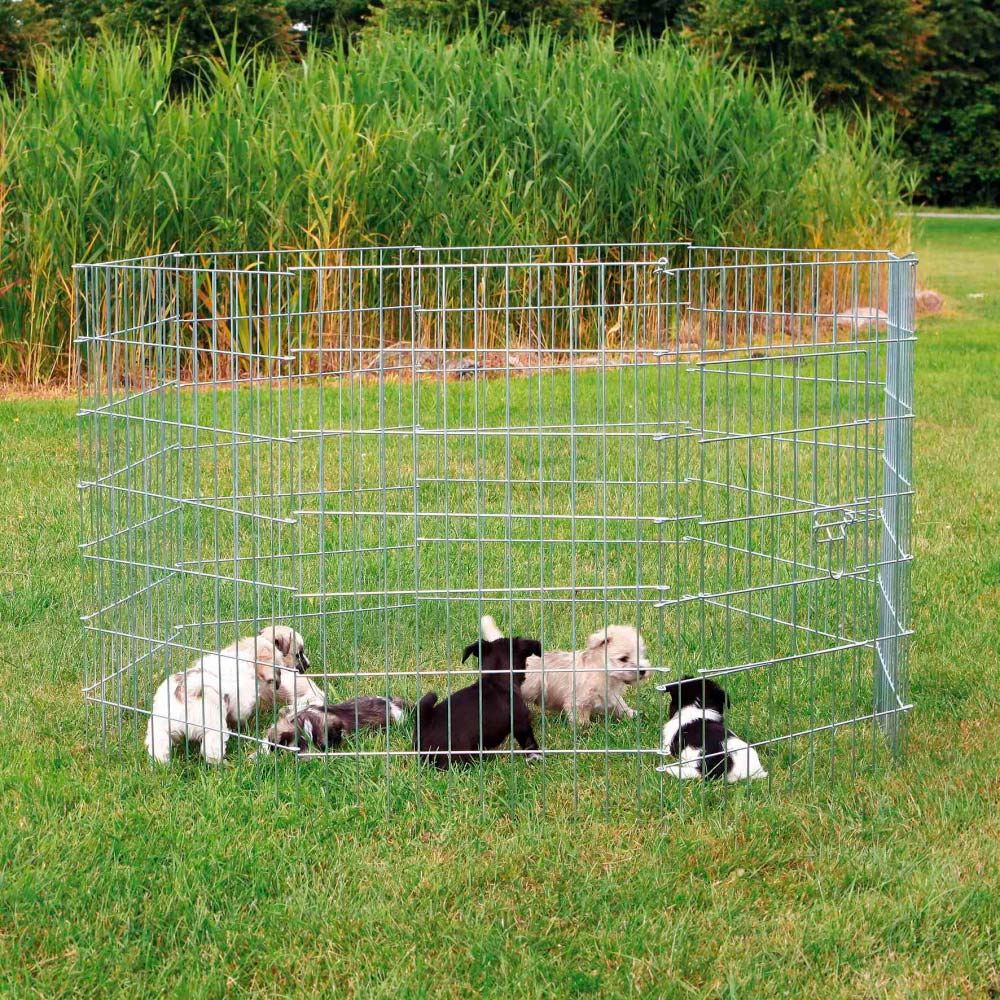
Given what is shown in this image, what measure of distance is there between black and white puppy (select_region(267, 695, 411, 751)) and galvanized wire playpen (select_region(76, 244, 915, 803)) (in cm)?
5

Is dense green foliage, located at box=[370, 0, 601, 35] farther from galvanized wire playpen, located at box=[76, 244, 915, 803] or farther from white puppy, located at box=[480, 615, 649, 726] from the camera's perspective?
white puppy, located at box=[480, 615, 649, 726]

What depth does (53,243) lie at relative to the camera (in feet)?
29.6

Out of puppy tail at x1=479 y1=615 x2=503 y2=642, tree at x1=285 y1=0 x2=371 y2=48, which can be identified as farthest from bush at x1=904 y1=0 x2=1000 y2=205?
puppy tail at x1=479 y1=615 x2=503 y2=642

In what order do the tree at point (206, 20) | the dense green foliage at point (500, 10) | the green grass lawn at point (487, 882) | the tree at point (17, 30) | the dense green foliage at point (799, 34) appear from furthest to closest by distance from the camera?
1. the tree at point (17, 30)
2. the dense green foliage at point (799, 34)
3. the tree at point (206, 20)
4. the dense green foliage at point (500, 10)
5. the green grass lawn at point (487, 882)

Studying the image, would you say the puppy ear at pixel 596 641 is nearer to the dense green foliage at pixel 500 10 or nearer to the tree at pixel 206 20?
the dense green foliage at pixel 500 10

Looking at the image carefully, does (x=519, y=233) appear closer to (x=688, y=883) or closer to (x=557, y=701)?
(x=557, y=701)

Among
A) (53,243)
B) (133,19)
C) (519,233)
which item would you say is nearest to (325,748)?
(53,243)

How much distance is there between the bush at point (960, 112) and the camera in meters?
31.1

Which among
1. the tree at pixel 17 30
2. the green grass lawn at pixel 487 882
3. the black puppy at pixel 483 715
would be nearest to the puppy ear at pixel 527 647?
the black puppy at pixel 483 715

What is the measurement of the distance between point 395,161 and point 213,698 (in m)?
6.94

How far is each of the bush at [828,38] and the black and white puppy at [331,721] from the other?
24766 millimetres

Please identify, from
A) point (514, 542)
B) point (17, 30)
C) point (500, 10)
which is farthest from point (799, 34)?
point (514, 542)

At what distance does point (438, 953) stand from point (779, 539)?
296 centimetres

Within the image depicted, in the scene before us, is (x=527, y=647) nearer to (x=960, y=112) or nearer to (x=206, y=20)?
(x=206, y=20)
